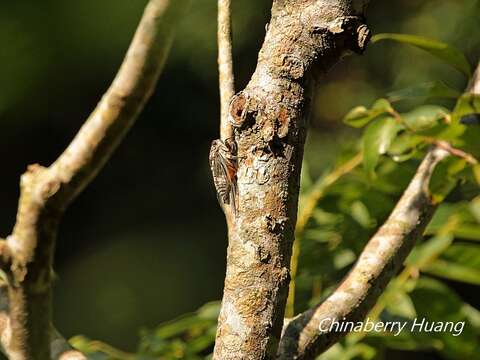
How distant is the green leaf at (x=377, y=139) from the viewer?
1.22 meters

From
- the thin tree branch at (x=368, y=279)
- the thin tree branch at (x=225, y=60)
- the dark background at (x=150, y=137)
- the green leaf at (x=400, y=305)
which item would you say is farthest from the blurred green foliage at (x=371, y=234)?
the dark background at (x=150, y=137)

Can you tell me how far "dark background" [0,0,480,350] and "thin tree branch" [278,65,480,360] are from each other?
5.82 feet

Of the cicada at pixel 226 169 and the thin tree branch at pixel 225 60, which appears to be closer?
the cicada at pixel 226 169

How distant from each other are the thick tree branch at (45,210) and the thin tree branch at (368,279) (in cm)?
30

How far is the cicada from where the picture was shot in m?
0.86

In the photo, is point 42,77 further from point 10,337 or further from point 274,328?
point 274,328

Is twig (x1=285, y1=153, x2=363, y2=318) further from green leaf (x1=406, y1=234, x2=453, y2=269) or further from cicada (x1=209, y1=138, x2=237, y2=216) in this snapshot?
cicada (x1=209, y1=138, x2=237, y2=216)

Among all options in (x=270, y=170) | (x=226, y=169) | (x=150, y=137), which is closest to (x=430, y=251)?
(x=226, y=169)

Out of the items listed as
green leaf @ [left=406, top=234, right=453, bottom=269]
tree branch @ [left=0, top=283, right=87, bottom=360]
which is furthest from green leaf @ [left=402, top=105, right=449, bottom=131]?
tree branch @ [left=0, top=283, right=87, bottom=360]

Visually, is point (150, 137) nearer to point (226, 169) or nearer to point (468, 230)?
point (468, 230)

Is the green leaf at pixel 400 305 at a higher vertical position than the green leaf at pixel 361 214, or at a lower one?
lower

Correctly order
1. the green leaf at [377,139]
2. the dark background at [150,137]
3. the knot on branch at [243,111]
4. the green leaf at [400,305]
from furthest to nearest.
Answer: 1. the dark background at [150,137]
2. the green leaf at [400,305]
3. the green leaf at [377,139]
4. the knot on branch at [243,111]

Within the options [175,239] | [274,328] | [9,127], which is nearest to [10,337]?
[274,328]

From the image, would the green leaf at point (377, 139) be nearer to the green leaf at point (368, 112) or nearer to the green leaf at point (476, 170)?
the green leaf at point (368, 112)
